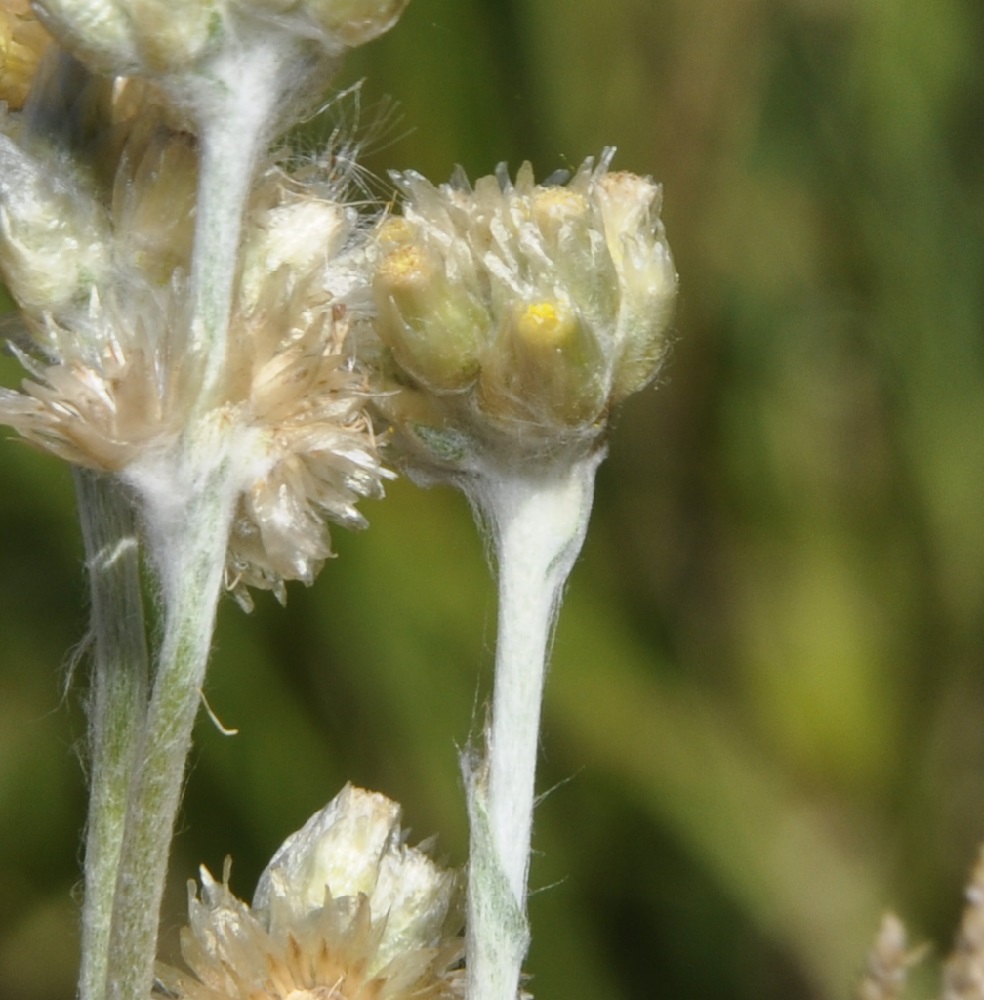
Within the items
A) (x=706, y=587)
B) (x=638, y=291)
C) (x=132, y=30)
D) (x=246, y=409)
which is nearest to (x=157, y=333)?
(x=246, y=409)

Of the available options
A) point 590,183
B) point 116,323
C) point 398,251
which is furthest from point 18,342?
point 590,183

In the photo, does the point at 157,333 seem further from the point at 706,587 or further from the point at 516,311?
the point at 706,587

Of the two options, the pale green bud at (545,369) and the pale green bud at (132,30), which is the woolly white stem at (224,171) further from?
the pale green bud at (545,369)

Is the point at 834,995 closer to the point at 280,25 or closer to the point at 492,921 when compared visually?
the point at 492,921

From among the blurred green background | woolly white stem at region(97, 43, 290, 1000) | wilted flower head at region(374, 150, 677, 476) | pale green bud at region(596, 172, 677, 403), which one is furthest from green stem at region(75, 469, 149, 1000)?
the blurred green background

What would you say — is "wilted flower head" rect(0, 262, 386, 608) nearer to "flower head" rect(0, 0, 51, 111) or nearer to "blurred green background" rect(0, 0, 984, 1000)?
"flower head" rect(0, 0, 51, 111)
